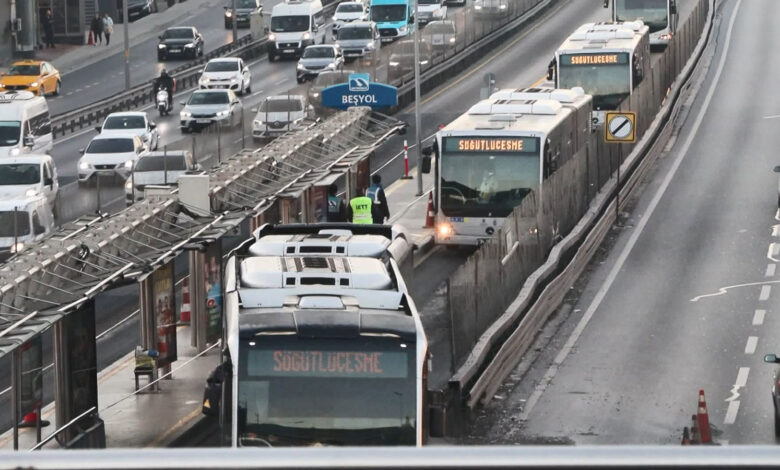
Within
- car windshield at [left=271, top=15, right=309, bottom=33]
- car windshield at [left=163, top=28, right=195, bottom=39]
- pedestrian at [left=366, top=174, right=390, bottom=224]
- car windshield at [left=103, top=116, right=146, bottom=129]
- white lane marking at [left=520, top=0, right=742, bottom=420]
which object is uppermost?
car windshield at [left=271, top=15, right=309, bottom=33]

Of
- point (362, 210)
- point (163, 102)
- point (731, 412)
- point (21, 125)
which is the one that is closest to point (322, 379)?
point (731, 412)

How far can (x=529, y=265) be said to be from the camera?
2916 centimetres

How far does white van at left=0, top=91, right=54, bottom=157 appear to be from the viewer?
46594 mm

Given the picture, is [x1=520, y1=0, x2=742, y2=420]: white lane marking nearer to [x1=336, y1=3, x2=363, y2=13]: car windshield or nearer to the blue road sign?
the blue road sign

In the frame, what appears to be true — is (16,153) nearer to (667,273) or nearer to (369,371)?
(667,273)

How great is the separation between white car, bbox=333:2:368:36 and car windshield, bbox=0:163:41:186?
4227 cm

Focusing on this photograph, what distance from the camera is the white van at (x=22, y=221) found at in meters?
33.6

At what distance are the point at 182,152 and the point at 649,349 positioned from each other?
59.6ft

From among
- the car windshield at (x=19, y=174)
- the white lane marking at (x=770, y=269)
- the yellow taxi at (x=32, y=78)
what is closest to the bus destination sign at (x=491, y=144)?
the white lane marking at (x=770, y=269)

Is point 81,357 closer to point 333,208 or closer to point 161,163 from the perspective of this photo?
point 333,208

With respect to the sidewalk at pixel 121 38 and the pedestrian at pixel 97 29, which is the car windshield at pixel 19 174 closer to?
the sidewalk at pixel 121 38

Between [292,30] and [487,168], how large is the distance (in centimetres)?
4157

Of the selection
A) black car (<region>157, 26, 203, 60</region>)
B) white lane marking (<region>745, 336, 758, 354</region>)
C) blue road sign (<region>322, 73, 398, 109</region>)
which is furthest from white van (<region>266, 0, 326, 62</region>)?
white lane marking (<region>745, 336, 758, 354</region>)

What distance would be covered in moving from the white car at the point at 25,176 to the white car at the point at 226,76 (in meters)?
26.9
